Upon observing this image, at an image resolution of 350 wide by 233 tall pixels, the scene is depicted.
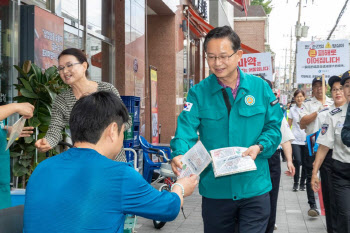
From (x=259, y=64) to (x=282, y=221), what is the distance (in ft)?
17.5

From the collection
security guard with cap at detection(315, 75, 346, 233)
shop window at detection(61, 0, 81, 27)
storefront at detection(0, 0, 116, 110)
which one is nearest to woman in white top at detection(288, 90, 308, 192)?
security guard with cap at detection(315, 75, 346, 233)

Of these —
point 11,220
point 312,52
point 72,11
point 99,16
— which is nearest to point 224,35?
point 11,220

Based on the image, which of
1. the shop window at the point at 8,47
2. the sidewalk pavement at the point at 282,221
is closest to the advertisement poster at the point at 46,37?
the shop window at the point at 8,47

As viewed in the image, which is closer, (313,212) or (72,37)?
(313,212)

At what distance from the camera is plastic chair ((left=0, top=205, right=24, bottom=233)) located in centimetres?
229

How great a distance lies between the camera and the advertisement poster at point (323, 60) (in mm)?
9906

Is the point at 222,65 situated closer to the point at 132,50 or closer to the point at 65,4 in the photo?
the point at 65,4

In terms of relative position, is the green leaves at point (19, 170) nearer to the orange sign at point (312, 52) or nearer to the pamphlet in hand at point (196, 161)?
the pamphlet in hand at point (196, 161)

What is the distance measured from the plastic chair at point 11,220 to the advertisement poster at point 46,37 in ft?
14.8

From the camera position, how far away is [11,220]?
2338mm

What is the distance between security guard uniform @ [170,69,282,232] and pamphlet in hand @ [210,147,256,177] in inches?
6.2

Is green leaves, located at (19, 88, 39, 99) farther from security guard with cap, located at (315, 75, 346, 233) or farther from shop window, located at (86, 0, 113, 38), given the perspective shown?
shop window, located at (86, 0, 113, 38)

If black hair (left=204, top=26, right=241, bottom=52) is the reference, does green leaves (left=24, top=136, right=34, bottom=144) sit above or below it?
below

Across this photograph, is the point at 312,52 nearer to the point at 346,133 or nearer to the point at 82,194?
the point at 346,133
